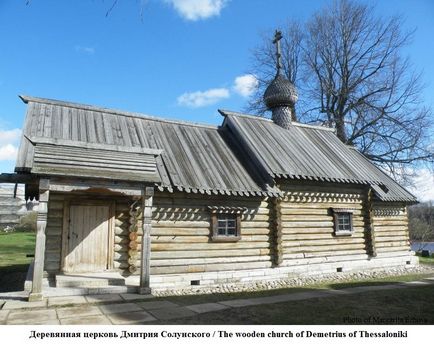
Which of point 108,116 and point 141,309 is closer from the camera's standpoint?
point 141,309

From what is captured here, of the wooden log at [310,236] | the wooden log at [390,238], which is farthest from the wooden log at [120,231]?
the wooden log at [390,238]

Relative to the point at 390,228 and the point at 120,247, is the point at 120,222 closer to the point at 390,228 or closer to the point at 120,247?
the point at 120,247

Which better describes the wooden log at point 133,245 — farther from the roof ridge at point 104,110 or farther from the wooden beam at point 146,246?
the roof ridge at point 104,110

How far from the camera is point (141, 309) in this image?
289 inches

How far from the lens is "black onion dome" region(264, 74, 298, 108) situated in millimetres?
18312

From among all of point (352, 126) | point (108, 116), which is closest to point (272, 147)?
point (108, 116)

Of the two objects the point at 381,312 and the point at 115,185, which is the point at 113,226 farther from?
the point at 381,312

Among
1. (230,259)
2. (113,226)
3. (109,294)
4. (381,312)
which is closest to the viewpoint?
(381,312)

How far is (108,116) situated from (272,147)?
6.40m

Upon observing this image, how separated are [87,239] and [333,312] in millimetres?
A: 6969

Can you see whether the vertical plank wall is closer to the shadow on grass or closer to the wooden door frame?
the wooden door frame

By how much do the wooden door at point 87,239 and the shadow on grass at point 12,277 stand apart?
7.84 ft

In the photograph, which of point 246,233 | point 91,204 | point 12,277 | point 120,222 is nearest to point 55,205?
point 91,204

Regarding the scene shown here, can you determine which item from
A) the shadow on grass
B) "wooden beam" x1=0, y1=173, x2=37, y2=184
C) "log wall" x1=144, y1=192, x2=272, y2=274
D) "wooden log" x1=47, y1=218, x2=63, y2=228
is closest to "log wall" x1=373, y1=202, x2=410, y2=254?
"log wall" x1=144, y1=192, x2=272, y2=274
